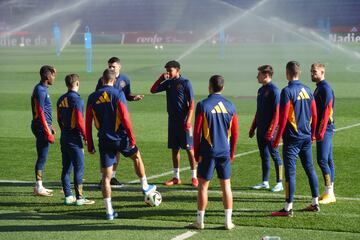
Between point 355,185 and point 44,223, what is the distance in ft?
17.4

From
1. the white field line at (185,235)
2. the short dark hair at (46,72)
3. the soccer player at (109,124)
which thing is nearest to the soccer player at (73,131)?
the short dark hair at (46,72)

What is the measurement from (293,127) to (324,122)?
2.67 ft

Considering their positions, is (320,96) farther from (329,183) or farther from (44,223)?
(44,223)

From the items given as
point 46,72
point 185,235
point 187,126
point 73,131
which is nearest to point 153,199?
point 73,131

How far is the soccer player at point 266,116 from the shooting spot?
12.1 meters

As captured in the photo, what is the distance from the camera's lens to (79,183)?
38.6ft

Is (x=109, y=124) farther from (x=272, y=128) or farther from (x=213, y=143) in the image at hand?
(x=272, y=128)

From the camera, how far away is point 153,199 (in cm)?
1153

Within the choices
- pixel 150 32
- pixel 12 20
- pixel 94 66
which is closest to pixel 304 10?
pixel 150 32

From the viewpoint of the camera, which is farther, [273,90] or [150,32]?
[150,32]

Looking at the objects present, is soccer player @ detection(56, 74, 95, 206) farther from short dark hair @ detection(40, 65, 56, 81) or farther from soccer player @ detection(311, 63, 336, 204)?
soccer player @ detection(311, 63, 336, 204)

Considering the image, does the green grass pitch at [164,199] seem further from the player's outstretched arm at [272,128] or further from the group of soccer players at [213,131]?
the player's outstretched arm at [272,128]

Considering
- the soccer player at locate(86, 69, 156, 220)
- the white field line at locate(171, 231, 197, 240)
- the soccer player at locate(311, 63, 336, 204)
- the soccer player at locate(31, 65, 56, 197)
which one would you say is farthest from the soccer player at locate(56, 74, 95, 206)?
the soccer player at locate(311, 63, 336, 204)

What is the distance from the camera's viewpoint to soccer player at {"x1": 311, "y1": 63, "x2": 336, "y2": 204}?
11.5m
